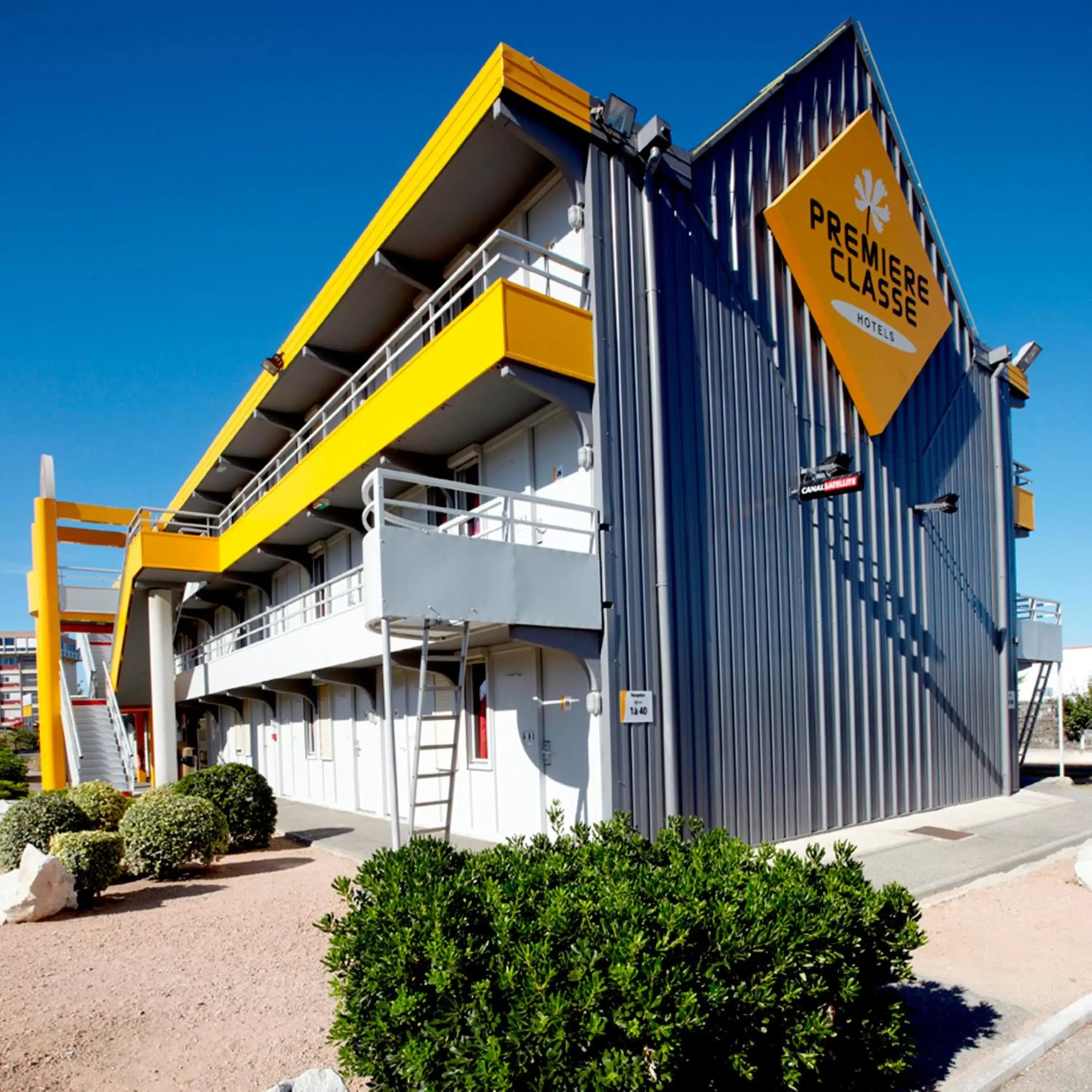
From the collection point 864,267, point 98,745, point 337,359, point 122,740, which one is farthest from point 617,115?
point 98,745

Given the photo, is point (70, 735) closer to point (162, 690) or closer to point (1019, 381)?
point (162, 690)

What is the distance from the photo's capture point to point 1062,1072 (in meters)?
4.97

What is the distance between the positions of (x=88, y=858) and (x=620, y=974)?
8.16m

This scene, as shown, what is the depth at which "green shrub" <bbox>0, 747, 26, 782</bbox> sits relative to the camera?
2541 centimetres

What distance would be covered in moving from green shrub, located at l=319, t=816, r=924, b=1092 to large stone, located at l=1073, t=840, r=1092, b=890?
5492mm

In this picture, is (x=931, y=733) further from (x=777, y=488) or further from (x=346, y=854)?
(x=346, y=854)

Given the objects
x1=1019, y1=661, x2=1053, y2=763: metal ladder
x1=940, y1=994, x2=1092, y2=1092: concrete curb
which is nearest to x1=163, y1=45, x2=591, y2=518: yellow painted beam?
x1=940, y1=994, x2=1092, y2=1092: concrete curb

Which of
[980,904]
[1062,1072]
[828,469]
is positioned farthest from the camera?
[828,469]

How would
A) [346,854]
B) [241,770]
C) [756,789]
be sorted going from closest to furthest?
[756,789] < [346,854] < [241,770]

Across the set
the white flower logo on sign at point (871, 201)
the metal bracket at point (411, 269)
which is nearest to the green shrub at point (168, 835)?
the metal bracket at point (411, 269)

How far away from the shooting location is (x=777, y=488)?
1199 cm

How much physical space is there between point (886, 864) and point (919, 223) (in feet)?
37.7

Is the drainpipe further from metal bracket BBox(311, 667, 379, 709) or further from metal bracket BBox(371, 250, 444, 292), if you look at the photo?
metal bracket BBox(311, 667, 379, 709)

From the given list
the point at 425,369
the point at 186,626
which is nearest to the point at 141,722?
the point at 186,626
